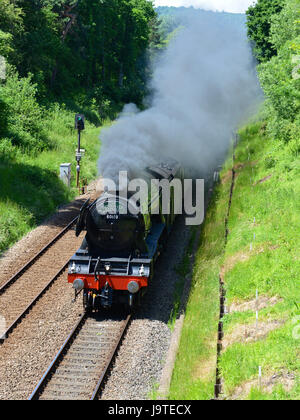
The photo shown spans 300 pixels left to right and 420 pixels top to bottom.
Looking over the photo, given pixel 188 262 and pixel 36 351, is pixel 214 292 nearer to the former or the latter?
pixel 188 262

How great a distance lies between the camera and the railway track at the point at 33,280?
1300cm

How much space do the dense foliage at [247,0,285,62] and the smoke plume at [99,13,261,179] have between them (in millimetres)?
1165

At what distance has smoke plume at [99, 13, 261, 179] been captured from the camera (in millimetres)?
14559

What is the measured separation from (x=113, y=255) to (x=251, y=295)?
152 inches

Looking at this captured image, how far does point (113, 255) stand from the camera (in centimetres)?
1302

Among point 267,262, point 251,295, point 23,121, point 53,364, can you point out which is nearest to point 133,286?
point 53,364

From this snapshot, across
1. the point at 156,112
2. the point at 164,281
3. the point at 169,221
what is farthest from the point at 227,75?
the point at 164,281

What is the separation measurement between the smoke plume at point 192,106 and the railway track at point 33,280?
4287 mm

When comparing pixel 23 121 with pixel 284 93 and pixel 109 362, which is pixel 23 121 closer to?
pixel 284 93
